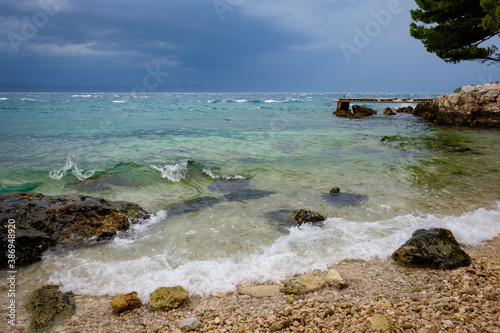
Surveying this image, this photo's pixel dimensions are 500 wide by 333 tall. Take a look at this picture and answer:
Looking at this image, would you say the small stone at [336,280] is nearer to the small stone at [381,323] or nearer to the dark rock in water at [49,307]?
the small stone at [381,323]

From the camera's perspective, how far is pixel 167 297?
309 centimetres

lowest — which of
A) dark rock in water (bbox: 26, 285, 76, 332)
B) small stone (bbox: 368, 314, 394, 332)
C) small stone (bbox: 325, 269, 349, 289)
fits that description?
dark rock in water (bbox: 26, 285, 76, 332)

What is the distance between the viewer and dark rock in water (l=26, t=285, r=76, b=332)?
2830 mm

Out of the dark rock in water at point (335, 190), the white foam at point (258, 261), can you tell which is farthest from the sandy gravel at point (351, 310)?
the dark rock in water at point (335, 190)

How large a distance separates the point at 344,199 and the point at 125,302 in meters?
4.98

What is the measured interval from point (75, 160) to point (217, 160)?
17.5 feet

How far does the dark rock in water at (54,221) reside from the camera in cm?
413

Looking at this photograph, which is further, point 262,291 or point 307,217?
point 307,217

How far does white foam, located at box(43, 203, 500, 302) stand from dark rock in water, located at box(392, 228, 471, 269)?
300mm

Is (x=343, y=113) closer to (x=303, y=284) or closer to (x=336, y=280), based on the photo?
(x=336, y=280)

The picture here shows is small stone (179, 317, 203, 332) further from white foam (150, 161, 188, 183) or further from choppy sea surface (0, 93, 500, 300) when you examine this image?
white foam (150, 161, 188, 183)

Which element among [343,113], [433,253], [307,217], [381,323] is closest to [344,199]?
[307,217]

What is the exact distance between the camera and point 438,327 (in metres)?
2.39

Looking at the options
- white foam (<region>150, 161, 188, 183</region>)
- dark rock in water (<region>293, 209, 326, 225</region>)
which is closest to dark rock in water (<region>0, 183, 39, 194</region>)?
white foam (<region>150, 161, 188, 183</region>)
